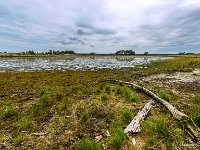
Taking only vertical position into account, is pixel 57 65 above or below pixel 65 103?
below

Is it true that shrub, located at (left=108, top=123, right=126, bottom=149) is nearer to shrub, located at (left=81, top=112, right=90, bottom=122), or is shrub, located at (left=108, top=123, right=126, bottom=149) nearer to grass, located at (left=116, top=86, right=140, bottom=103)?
shrub, located at (left=81, top=112, right=90, bottom=122)

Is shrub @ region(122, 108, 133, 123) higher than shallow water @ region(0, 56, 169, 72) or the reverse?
higher

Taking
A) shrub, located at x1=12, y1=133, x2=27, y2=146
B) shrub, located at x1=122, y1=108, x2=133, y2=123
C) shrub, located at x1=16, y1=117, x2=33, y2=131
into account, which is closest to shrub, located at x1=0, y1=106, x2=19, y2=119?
shrub, located at x1=16, y1=117, x2=33, y2=131

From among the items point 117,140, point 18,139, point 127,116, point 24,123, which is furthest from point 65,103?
point 117,140

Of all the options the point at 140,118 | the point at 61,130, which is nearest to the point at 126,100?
the point at 140,118

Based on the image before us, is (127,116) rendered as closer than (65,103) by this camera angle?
Yes

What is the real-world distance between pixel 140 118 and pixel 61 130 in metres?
3.10

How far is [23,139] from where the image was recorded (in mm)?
9070

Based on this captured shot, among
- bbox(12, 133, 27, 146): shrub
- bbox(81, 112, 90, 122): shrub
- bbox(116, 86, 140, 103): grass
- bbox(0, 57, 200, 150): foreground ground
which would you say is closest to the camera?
bbox(0, 57, 200, 150): foreground ground

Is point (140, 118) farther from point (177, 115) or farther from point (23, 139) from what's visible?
point (23, 139)

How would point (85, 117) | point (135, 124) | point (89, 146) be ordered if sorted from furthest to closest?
point (85, 117), point (135, 124), point (89, 146)

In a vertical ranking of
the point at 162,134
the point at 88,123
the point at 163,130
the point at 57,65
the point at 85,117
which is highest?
the point at 163,130

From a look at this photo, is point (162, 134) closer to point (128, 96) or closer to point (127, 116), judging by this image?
point (127, 116)

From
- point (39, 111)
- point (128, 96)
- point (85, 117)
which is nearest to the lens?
point (85, 117)
